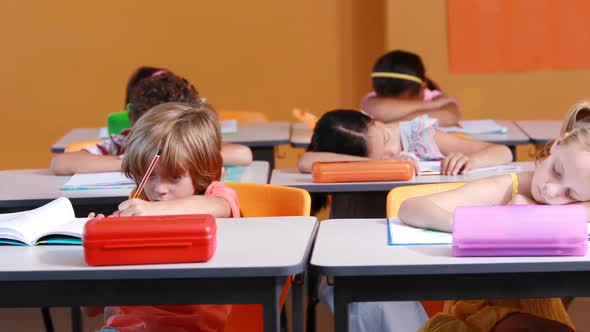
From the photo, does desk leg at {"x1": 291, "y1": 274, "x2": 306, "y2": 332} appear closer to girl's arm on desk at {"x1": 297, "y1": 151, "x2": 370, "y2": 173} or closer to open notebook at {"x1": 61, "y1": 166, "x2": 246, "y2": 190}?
open notebook at {"x1": 61, "y1": 166, "x2": 246, "y2": 190}

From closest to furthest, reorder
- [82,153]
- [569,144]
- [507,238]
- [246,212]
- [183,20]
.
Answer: [507,238], [569,144], [246,212], [82,153], [183,20]

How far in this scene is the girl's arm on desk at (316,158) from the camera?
310cm

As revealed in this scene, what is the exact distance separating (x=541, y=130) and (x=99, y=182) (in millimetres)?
1899

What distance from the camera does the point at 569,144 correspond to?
1.95 meters

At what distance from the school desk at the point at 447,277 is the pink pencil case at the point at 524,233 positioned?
0.8 inches

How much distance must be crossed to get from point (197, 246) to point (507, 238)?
0.55 meters

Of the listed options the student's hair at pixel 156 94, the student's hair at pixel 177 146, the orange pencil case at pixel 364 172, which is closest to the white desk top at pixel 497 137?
the student's hair at pixel 156 94

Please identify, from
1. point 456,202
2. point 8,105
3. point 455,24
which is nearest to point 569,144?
point 456,202

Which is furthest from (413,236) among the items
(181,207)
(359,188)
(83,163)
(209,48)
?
(209,48)

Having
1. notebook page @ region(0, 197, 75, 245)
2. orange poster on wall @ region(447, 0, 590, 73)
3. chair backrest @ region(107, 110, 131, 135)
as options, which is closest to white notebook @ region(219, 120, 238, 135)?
chair backrest @ region(107, 110, 131, 135)

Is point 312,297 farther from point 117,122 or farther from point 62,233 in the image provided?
point 117,122

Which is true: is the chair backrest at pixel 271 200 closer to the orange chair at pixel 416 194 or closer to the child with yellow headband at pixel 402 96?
the orange chair at pixel 416 194

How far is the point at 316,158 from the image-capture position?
3137 mm

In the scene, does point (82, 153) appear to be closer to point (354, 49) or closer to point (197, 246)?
point (197, 246)
